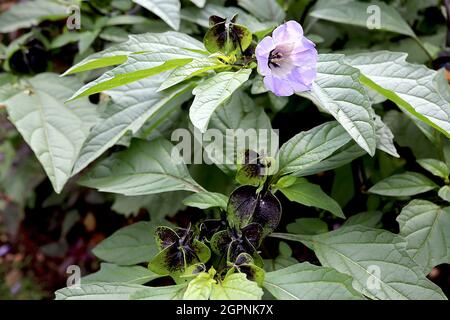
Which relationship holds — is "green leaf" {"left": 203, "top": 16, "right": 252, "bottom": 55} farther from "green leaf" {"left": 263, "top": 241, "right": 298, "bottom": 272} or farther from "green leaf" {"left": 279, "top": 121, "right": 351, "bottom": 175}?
"green leaf" {"left": 263, "top": 241, "right": 298, "bottom": 272}

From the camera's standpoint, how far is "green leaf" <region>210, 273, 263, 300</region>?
26.6 inches

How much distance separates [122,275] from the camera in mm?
898

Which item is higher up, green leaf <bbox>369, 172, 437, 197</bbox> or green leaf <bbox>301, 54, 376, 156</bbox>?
green leaf <bbox>301, 54, 376, 156</bbox>

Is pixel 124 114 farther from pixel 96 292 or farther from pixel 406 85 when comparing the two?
pixel 406 85

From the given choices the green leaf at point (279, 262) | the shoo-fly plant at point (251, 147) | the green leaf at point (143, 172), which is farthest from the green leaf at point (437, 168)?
the green leaf at point (143, 172)

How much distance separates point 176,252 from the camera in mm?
768

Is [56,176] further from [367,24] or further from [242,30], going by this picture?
[367,24]

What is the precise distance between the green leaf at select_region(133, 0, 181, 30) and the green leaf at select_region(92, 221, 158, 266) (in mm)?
356

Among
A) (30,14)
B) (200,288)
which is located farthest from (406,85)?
(30,14)

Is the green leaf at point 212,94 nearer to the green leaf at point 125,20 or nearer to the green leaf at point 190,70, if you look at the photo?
the green leaf at point 190,70

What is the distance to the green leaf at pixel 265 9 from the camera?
1164 mm

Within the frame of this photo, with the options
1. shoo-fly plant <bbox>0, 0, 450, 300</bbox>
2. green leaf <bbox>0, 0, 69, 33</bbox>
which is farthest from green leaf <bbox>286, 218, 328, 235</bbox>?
green leaf <bbox>0, 0, 69, 33</bbox>

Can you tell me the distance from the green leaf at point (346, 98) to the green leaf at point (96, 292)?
346 millimetres

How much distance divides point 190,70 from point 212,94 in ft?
0.17
